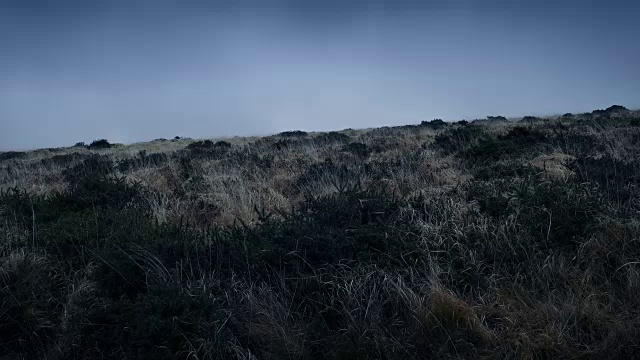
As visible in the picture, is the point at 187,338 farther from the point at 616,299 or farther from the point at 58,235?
the point at 616,299

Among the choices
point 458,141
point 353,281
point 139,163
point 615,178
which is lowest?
point 353,281

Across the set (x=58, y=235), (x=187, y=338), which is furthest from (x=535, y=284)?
(x=58, y=235)

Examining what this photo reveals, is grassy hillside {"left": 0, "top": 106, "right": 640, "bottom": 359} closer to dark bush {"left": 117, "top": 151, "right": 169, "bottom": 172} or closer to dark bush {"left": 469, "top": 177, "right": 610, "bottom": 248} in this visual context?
dark bush {"left": 469, "top": 177, "right": 610, "bottom": 248}

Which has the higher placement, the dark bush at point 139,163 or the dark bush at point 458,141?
the dark bush at point 458,141

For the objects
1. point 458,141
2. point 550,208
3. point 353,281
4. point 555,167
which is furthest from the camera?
point 458,141

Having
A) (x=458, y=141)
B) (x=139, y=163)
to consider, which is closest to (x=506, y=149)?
(x=458, y=141)

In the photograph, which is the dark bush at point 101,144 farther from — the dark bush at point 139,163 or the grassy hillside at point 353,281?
the grassy hillside at point 353,281

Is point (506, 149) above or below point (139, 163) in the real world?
above

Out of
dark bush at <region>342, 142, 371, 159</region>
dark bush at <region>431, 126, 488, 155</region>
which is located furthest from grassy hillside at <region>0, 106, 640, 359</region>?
dark bush at <region>342, 142, 371, 159</region>

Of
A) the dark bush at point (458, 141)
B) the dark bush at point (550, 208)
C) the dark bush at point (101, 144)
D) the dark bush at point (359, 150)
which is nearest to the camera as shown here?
the dark bush at point (550, 208)

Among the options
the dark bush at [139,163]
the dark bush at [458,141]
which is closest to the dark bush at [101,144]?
the dark bush at [139,163]

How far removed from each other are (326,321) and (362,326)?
1.27ft

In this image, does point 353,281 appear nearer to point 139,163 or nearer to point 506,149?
point 506,149

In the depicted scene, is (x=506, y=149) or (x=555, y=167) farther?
(x=506, y=149)
